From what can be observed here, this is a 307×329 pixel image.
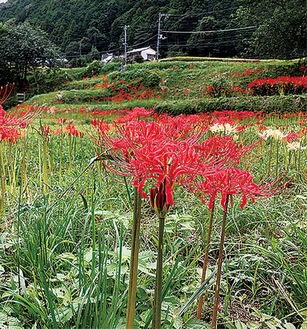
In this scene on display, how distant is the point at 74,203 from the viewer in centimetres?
222

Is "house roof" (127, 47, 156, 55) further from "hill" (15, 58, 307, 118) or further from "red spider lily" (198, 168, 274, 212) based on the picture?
"red spider lily" (198, 168, 274, 212)

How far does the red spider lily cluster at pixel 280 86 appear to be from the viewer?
38.5 feet

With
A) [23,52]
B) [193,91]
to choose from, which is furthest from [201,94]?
[23,52]

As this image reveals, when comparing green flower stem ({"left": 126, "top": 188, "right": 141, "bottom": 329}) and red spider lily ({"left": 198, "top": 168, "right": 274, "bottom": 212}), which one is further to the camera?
red spider lily ({"left": 198, "top": 168, "right": 274, "bottom": 212})

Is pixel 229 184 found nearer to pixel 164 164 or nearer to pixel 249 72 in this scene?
pixel 164 164

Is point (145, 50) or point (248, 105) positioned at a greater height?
point (145, 50)

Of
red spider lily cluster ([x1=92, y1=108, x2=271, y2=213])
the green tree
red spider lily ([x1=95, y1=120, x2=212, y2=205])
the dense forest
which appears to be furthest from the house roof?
red spider lily ([x1=95, y1=120, x2=212, y2=205])

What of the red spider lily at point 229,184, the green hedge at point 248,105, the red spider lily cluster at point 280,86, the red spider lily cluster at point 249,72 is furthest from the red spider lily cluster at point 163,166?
the red spider lily cluster at point 249,72

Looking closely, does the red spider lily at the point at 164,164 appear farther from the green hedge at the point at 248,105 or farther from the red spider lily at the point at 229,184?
the green hedge at the point at 248,105

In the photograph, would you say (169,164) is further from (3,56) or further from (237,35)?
(237,35)

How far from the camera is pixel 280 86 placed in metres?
12.0

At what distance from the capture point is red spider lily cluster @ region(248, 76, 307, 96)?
11.7 meters

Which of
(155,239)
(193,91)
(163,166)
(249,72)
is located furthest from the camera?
A: (193,91)

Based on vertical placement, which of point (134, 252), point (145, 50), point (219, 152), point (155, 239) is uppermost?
point (145, 50)
